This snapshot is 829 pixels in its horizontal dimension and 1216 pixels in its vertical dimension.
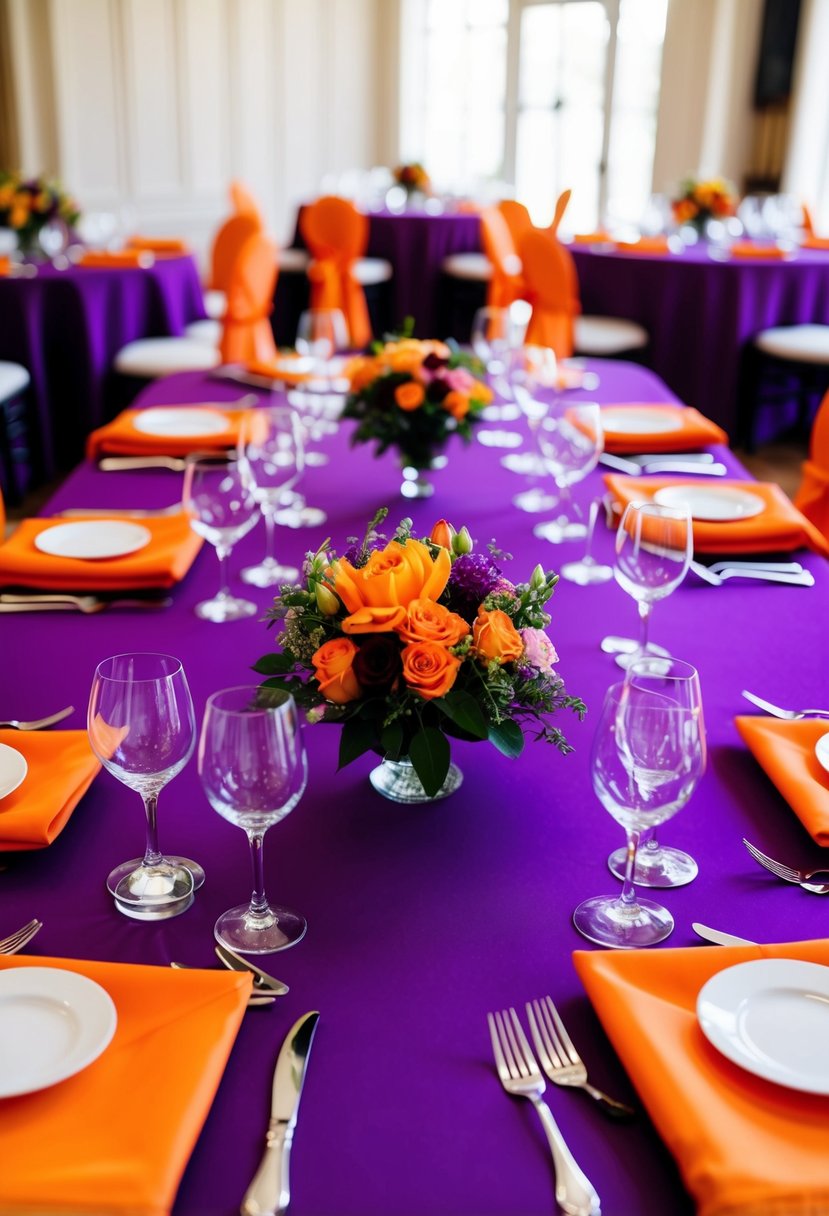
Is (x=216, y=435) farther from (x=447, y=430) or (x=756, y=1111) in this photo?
(x=756, y=1111)

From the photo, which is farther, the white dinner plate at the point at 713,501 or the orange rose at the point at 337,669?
the white dinner plate at the point at 713,501

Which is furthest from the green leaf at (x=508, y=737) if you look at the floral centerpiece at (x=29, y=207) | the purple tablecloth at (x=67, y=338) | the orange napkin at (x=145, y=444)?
the floral centerpiece at (x=29, y=207)

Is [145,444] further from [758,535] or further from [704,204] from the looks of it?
[704,204]

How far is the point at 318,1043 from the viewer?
883 millimetres

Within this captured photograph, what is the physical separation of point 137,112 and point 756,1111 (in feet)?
27.2

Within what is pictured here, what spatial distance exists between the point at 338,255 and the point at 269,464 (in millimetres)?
4689

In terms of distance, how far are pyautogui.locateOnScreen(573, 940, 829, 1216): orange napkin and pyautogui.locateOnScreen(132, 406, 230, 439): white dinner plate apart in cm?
176

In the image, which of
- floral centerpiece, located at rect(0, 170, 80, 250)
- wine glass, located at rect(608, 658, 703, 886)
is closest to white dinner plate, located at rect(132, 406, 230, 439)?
wine glass, located at rect(608, 658, 703, 886)

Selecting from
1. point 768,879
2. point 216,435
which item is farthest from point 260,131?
point 768,879

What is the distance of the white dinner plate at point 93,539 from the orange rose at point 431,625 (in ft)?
2.75

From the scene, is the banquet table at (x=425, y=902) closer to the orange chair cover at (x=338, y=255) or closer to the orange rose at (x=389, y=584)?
the orange rose at (x=389, y=584)

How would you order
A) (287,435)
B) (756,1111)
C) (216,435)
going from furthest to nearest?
(216,435)
(287,435)
(756,1111)

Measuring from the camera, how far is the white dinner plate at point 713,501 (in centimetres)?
199

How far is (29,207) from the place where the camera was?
4.91 meters
